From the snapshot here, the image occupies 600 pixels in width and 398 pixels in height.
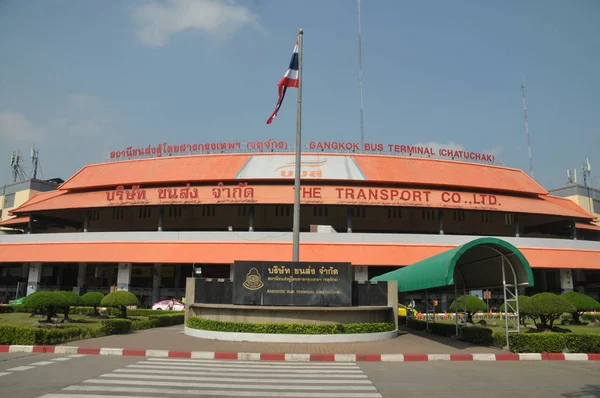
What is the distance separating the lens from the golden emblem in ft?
71.4

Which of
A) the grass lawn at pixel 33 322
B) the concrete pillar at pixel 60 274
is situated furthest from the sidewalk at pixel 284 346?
the concrete pillar at pixel 60 274

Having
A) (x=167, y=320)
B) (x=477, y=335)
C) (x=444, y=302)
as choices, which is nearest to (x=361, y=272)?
(x=444, y=302)

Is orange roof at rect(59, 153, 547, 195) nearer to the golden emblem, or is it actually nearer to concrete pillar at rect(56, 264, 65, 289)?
concrete pillar at rect(56, 264, 65, 289)

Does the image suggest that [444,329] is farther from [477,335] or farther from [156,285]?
[156,285]

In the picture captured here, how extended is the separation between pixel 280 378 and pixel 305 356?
157 inches

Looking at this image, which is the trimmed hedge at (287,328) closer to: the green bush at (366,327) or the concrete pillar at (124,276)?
the green bush at (366,327)

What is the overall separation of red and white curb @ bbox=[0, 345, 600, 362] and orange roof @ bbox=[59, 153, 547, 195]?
30.2 meters

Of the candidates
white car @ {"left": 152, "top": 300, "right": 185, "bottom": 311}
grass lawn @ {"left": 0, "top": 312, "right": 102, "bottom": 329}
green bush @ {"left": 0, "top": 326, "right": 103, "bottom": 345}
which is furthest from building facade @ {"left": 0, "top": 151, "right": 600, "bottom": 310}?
green bush @ {"left": 0, "top": 326, "right": 103, "bottom": 345}

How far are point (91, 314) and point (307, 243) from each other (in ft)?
61.2

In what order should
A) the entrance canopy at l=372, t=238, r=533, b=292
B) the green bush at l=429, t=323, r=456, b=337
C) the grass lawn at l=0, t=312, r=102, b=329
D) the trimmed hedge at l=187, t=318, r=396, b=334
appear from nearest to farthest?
the entrance canopy at l=372, t=238, r=533, b=292 < the trimmed hedge at l=187, t=318, r=396, b=334 < the green bush at l=429, t=323, r=456, b=337 < the grass lawn at l=0, t=312, r=102, b=329

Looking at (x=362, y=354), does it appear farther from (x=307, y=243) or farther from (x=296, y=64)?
(x=307, y=243)

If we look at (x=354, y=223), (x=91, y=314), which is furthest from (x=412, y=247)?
(x=91, y=314)

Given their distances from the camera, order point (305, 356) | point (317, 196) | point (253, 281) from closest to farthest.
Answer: point (305, 356) → point (253, 281) → point (317, 196)

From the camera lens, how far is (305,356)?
16.4 m
